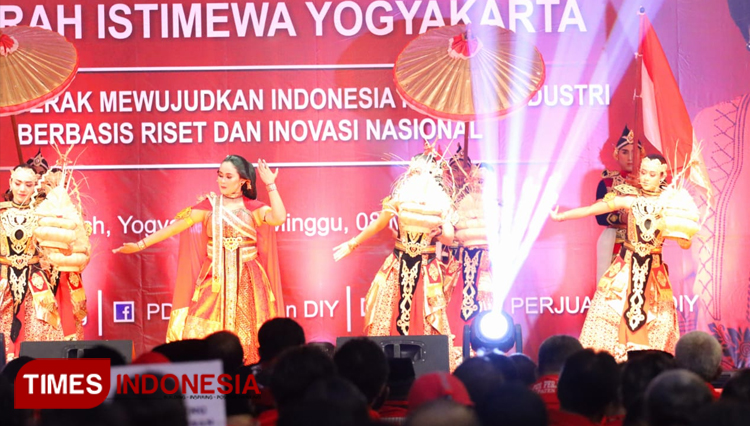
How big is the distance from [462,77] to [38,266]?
3.20 m

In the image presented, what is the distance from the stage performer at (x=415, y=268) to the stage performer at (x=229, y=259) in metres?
0.63

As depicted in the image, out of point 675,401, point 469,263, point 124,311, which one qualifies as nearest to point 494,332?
point 469,263

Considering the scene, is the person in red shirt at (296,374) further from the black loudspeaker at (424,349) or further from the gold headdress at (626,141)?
the gold headdress at (626,141)

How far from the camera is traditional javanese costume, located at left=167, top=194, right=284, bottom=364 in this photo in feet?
22.6

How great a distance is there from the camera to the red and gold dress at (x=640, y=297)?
686 centimetres

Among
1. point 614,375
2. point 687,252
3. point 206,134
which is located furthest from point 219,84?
point 614,375

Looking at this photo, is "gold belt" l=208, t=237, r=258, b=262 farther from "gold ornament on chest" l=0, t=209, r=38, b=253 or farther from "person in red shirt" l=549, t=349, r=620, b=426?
"person in red shirt" l=549, t=349, r=620, b=426

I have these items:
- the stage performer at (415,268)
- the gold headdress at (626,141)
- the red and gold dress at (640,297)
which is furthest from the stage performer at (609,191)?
the stage performer at (415,268)

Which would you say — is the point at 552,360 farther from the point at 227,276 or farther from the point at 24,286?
the point at 24,286

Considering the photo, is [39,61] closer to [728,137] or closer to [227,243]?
[227,243]

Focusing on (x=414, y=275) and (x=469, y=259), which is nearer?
(x=414, y=275)

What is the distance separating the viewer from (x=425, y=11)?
7391 millimetres

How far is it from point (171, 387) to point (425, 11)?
5105 millimetres

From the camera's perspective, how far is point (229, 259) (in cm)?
690
